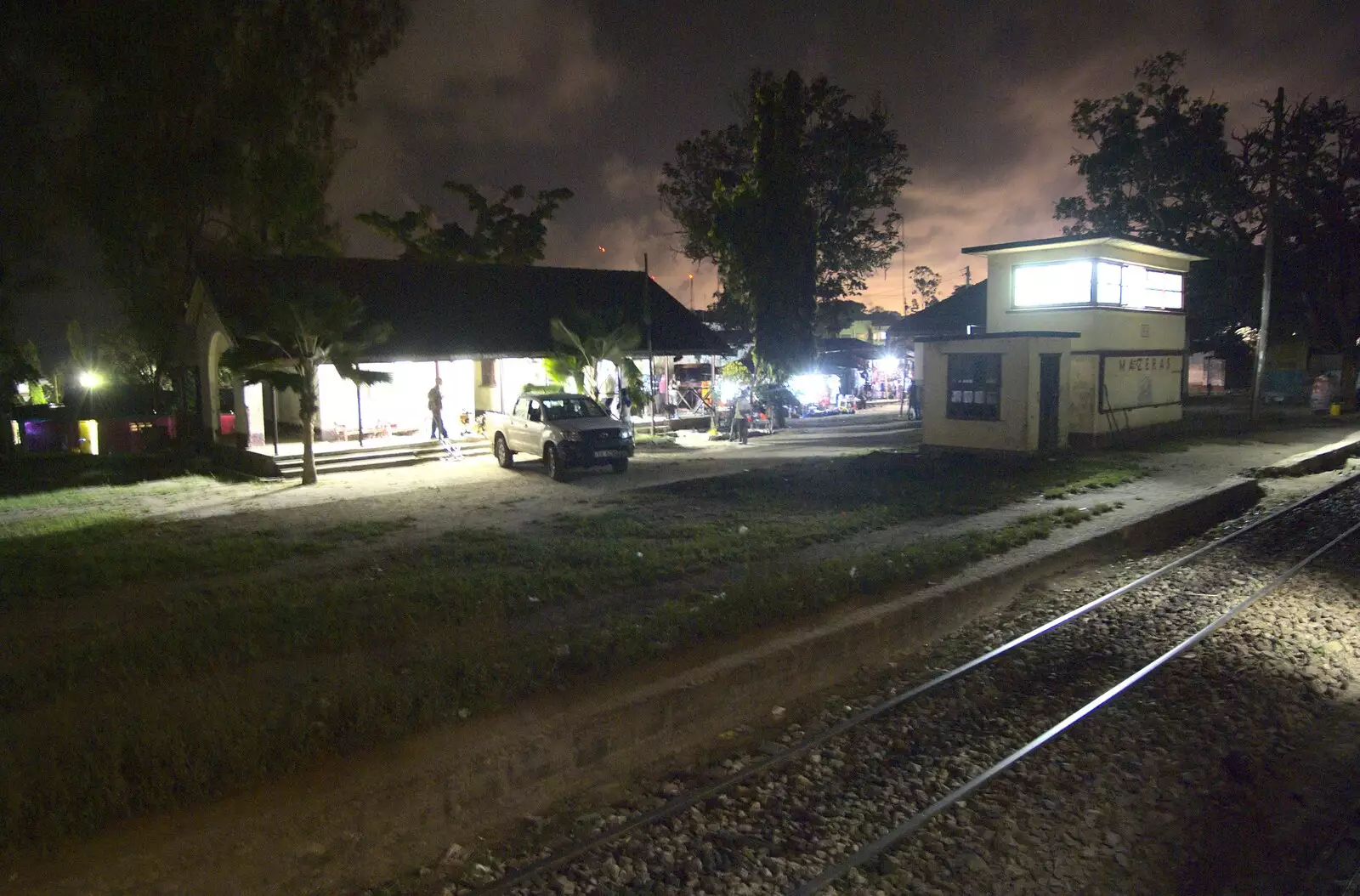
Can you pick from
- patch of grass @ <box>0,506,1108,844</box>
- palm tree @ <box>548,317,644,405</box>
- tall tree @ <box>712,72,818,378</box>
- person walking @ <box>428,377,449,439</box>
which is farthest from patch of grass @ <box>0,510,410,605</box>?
tall tree @ <box>712,72,818,378</box>

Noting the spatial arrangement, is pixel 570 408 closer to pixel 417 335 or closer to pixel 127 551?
pixel 417 335

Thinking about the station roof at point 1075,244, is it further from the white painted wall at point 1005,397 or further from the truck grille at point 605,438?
the truck grille at point 605,438

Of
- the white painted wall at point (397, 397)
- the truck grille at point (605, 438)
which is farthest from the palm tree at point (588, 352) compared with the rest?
the truck grille at point (605, 438)

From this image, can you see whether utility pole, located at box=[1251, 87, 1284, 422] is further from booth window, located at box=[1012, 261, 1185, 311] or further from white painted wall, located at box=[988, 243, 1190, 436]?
booth window, located at box=[1012, 261, 1185, 311]

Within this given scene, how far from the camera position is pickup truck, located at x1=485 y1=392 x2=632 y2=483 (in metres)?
19.4

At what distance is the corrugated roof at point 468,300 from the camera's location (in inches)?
973

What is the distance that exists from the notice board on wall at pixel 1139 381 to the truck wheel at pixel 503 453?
15.0 m

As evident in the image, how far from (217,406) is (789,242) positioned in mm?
19095

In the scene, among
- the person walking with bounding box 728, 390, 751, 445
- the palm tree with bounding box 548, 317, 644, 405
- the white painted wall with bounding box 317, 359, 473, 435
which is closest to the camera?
the white painted wall with bounding box 317, 359, 473, 435

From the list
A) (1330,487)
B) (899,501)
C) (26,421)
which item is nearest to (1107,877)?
(899,501)

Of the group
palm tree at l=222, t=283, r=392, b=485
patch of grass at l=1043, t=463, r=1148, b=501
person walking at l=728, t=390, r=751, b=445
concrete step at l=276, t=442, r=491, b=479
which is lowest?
patch of grass at l=1043, t=463, r=1148, b=501

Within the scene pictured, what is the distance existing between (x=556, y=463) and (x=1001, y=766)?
1469cm

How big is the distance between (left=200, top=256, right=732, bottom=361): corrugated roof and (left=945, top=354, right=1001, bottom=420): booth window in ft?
32.4

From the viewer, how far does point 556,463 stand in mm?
19484
